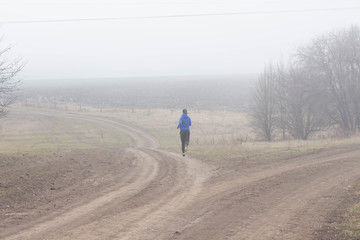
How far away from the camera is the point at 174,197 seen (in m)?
8.37

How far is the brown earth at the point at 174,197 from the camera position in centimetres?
616

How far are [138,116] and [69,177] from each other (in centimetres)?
3644

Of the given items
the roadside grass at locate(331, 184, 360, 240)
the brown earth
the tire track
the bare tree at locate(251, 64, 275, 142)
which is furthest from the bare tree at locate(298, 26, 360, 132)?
the roadside grass at locate(331, 184, 360, 240)

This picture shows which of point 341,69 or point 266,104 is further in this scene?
point 266,104

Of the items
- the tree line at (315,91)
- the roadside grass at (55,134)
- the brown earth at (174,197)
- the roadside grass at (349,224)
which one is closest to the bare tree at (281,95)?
the tree line at (315,91)

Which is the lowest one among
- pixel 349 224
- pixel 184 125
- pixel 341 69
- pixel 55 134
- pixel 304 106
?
pixel 55 134

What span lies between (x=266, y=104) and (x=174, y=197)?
26.4 m

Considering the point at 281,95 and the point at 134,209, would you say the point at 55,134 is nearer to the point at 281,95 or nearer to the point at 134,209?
the point at 281,95

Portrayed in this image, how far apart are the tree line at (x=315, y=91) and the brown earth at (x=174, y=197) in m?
17.4

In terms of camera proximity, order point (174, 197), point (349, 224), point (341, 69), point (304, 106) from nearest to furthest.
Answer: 1. point (349, 224)
2. point (174, 197)
3. point (341, 69)
4. point (304, 106)

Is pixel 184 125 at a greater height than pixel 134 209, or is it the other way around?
pixel 184 125

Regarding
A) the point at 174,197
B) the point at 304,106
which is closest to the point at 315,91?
the point at 304,106

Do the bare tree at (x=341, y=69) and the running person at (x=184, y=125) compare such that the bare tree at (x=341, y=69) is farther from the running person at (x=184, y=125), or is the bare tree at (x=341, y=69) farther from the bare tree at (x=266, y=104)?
the running person at (x=184, y=125)

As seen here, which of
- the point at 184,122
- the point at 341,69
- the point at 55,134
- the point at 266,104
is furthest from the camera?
the point at 55,134
